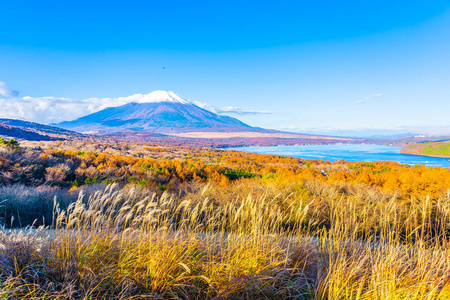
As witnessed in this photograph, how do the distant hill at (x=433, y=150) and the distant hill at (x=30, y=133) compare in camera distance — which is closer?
the distant hill at (x=30, y=133)

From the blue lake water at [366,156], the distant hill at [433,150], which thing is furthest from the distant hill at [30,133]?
the distant hill at [433,150]

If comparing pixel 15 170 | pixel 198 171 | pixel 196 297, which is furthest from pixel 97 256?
pixel 198 171

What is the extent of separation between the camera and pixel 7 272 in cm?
246

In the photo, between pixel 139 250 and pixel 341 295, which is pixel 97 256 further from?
pixel 341 295

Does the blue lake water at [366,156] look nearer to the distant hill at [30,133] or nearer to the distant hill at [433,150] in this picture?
the distant hill at [433,150]

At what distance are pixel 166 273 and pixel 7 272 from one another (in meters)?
1.65

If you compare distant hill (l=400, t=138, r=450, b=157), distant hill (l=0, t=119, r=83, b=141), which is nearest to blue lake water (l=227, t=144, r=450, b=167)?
distant hill (l=400, t=138, r=450, b=157)

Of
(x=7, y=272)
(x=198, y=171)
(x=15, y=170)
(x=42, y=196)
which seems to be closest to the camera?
(x=7, y=272)

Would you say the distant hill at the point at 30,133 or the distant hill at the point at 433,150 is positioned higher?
the distant hill at the point at 30,133

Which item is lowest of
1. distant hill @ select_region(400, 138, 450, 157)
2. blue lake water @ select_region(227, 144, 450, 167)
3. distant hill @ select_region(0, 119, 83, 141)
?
blue lake water @ select_region(227, 144, 450, 167)

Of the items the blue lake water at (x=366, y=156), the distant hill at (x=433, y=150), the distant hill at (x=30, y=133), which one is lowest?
the blue lake water at (x=366, y=156)

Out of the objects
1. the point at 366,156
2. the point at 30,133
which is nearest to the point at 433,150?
the point at 366,156

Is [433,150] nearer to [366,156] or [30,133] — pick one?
[366,156]

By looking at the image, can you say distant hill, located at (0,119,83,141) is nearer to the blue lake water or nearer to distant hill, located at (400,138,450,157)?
the blue lake water
